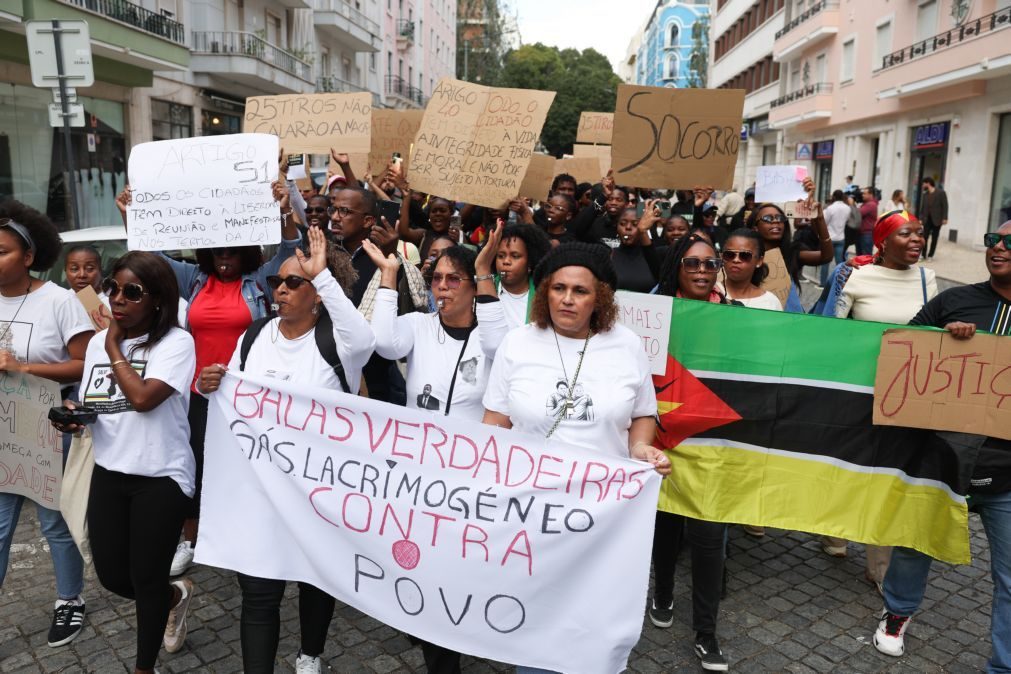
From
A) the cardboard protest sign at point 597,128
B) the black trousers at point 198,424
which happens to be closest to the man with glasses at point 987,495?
the black trousers at point 198,424

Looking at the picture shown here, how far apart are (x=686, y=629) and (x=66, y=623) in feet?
9.79

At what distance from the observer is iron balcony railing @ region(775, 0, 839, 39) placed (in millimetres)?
33062

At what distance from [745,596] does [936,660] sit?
3.12 feet

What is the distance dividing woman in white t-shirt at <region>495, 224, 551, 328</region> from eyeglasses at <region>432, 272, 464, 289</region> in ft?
2.23

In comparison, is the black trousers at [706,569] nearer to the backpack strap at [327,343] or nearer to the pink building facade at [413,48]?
the backpack strap at [327,343]

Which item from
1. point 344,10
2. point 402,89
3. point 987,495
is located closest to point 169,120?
point 344,10

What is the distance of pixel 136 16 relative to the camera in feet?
58.3

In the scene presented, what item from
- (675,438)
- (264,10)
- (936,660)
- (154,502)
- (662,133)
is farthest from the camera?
(264,10)

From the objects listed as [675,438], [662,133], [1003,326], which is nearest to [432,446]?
[675,438]

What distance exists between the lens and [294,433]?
324cm

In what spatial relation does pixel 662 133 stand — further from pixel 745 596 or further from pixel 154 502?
pixel 154 502

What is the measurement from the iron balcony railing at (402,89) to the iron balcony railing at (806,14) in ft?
69.6

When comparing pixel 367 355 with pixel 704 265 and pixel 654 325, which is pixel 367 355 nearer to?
pixel 654 325

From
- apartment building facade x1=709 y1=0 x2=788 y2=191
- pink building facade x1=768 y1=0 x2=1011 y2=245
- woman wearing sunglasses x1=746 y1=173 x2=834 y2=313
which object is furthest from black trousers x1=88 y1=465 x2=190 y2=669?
apartment building facade x1=709 y1=0 x2=788 y2=191
